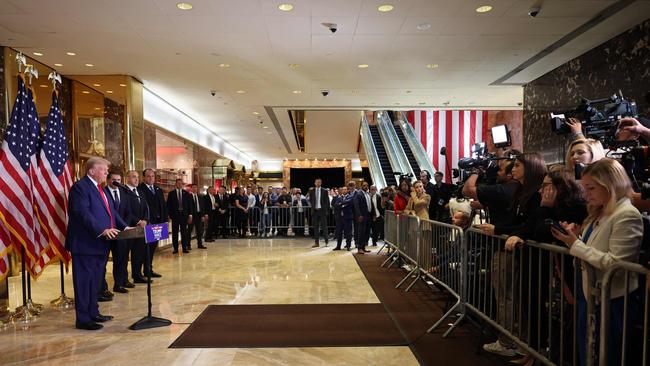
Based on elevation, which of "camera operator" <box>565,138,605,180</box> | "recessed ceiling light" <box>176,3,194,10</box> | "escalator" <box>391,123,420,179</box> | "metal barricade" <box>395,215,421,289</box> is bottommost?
"metal barricade" <box>395,215,421,289</box>

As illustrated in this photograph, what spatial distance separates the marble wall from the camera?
19.8 feet

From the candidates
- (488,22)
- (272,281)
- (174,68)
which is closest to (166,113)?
(174,68)

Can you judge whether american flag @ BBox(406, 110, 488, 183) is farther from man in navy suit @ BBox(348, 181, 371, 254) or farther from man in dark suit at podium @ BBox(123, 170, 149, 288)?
man in dark suit at podium @ BBox(123, 170, 149, 288)

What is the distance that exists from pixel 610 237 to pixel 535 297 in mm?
985

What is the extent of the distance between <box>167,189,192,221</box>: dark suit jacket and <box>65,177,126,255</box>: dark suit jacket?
4.87m

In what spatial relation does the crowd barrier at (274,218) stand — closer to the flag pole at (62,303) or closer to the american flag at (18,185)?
the flag pole at (62,303)

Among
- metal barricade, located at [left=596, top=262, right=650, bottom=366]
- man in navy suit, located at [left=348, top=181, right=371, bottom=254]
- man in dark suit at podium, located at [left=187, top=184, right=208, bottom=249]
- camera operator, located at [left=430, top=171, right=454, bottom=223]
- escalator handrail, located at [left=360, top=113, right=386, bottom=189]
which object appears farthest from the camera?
escalator handrail, located at [left=360, top=113, right=386, bottom=189]

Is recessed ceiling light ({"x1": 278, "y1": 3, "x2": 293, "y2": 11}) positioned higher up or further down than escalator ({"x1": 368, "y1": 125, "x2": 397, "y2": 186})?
higher up

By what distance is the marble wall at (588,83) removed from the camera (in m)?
6.04

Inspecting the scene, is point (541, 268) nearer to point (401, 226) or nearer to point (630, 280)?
point (630, 280)

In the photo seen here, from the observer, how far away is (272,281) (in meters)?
6.23

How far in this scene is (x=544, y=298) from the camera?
9.11ft

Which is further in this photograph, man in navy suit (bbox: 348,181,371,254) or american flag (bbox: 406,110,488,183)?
american flag (bbox: 406,110,488,183)

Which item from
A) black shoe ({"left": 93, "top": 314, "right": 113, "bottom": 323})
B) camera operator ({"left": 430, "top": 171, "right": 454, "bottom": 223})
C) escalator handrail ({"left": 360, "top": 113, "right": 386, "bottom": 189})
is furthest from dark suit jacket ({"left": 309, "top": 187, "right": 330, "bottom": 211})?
black shoe ({"left": 93, "top": 314, "right": 113, "bottom": 323})
